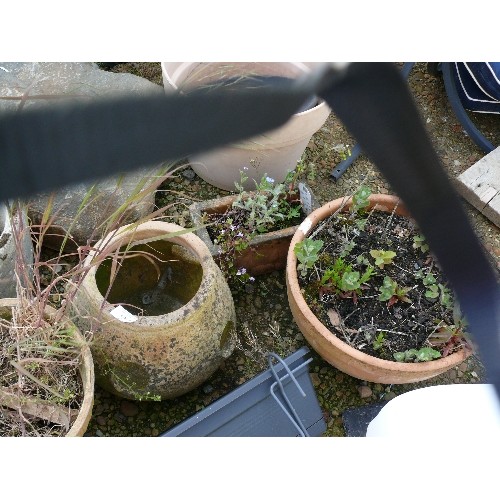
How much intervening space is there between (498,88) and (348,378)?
1223 millimetres

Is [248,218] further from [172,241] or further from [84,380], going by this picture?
[84,380]

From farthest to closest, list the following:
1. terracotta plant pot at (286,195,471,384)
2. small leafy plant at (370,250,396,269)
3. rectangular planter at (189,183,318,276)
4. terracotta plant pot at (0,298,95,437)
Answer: rectangular planter at (189,183,318,276) < small leafy plant at (370,250,396,269) < terracotta plant pot at (286,195,471,384) < terracotta plant pot at (0,298,95,437)

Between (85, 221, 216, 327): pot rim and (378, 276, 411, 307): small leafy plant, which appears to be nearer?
(85, 221, 216, 327): pot rim

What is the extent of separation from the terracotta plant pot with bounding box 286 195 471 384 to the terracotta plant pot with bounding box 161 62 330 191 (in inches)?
9.9

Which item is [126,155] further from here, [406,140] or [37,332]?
[37,332]

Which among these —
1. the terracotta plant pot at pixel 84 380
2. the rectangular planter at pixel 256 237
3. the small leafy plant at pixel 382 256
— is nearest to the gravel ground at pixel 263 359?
the rectangular planter at pixel 256 237

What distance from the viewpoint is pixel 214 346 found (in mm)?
1643

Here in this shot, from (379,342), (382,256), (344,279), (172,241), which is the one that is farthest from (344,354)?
(172,241)

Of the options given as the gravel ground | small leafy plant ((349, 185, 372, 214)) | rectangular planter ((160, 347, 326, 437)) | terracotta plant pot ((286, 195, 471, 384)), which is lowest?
the gravel ground

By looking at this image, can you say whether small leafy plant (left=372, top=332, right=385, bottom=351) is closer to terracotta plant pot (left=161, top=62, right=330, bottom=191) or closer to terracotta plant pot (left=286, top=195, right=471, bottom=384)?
terracotta plant pot (left=286, top=195, right=471, bottom=384)

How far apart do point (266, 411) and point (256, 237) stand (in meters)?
0.60

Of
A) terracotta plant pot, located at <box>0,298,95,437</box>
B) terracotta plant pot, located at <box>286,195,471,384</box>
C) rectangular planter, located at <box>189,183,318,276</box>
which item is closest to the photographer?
terracotta plant pot, located at <box>0,298,95,437</box>

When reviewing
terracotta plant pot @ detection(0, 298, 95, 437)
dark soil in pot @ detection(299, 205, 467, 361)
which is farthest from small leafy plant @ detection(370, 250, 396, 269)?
terracotta plant pot @ detection(0, 298, 95, 437)

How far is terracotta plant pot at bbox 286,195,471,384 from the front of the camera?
5.29 feet
